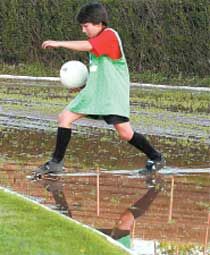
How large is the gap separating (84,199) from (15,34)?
16.3m

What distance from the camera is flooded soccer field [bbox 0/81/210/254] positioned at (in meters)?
7.63

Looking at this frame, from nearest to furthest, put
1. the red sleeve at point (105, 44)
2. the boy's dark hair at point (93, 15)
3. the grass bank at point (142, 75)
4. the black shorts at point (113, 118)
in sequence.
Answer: the red sleeve at point (105, 44) → the boy's dark hair at point (93, 15) → the black shorts at point (113, 118) → the grass bank at point (142, 75)

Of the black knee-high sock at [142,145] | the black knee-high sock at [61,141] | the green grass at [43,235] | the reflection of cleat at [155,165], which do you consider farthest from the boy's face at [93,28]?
the green grass at [43,235]

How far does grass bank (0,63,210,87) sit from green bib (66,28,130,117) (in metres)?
11.5

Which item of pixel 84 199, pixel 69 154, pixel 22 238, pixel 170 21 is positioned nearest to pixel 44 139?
pixel 69 154

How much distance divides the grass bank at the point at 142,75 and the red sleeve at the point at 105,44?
38.2 ft

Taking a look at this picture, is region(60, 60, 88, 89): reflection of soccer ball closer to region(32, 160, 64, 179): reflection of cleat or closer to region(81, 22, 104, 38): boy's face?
region(81, 22, 104, 38): boy's face

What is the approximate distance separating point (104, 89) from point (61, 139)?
2.25 ft

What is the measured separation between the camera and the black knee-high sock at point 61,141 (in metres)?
9.62

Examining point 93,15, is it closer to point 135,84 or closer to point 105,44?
point 105,44

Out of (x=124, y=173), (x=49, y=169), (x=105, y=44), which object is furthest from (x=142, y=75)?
(x=105, y=44)

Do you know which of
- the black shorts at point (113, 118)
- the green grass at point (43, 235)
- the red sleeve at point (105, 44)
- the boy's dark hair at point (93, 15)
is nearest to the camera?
the green grass at point (43, 235)

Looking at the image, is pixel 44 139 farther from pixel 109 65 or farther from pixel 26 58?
pixel 26 58

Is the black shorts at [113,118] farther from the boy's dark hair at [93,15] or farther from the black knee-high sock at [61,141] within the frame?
the boy's dark hair at [93,15]
